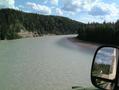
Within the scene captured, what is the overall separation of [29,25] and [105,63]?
419ft

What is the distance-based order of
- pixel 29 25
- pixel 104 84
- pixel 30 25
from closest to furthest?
pixel 104 84
pixel 29 25
pixel 30 25

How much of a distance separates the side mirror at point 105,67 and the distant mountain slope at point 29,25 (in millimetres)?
95730

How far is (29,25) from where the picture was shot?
129 m

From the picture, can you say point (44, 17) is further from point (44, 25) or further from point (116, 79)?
point (116, 79)

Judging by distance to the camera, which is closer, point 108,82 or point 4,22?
point 108,82

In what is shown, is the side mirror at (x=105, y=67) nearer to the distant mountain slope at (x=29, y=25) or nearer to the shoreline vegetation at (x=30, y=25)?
the shoreline vegetation at (x=30, y=25)

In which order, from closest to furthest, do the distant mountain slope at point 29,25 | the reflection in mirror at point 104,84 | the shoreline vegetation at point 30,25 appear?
1. the reflection in mirror at point 104,84
2. the shoreline vegetation at point 30,25
3. the distant mountain slope at point 29,25

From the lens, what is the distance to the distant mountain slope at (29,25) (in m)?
104

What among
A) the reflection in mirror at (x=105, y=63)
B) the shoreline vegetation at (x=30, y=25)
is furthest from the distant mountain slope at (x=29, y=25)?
the reflection in mirror at (x=105, y=63)

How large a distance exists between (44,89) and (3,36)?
281 feet

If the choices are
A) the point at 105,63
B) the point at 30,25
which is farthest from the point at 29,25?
the point at 105,63

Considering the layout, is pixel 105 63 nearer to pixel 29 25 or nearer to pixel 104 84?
pixel 104 84

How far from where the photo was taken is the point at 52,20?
14438cm

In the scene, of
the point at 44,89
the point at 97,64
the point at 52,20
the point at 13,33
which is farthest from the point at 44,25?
the point at 97,64
